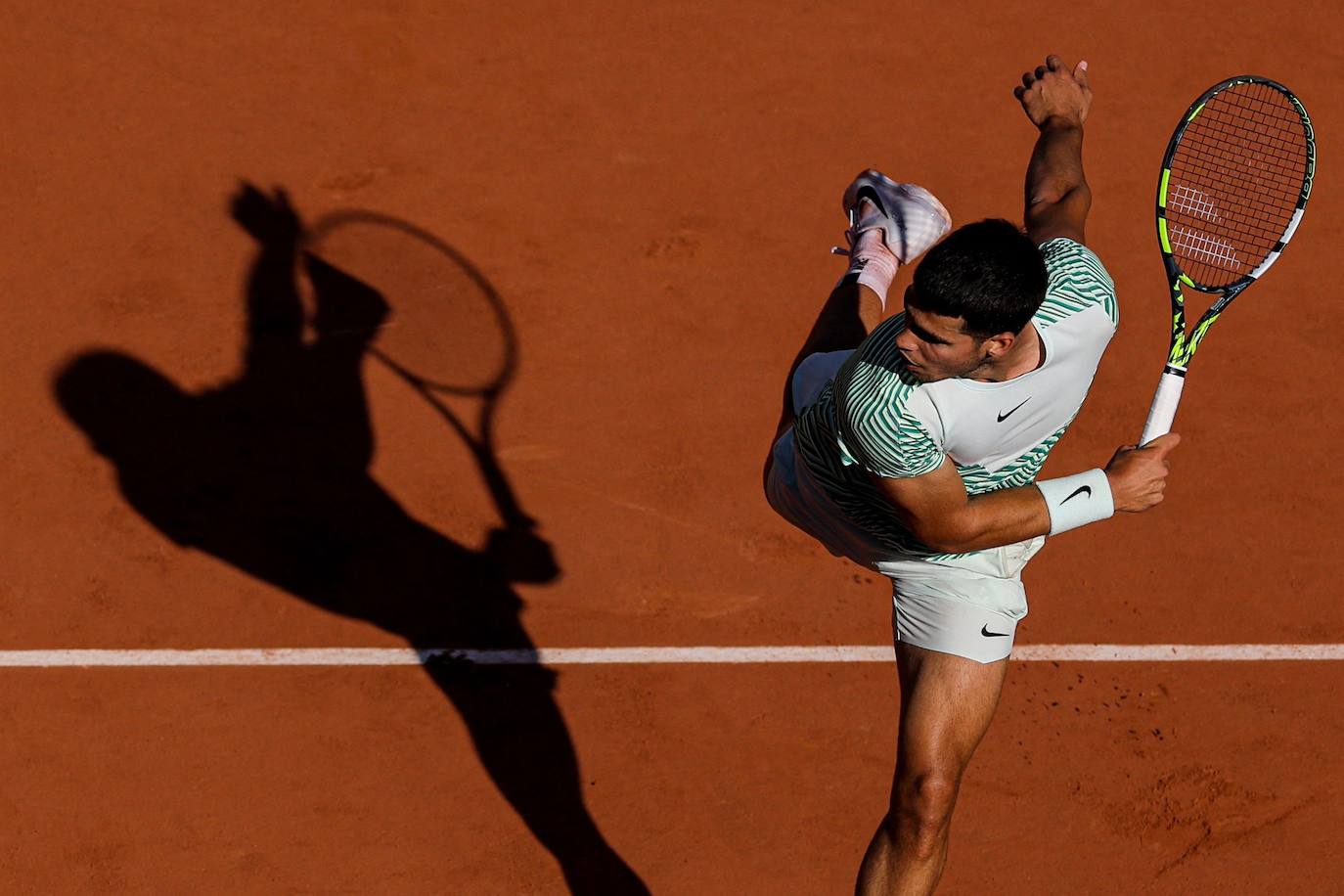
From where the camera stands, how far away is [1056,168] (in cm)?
562

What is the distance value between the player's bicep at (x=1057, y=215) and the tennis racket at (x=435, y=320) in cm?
296

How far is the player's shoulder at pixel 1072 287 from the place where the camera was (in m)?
4.81

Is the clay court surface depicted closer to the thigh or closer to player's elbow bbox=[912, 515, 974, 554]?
the thigh

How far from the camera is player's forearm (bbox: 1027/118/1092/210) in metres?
5.57

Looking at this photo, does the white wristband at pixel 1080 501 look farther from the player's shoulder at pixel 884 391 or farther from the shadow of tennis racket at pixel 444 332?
the shadow of tennis racket at pixel 444 332

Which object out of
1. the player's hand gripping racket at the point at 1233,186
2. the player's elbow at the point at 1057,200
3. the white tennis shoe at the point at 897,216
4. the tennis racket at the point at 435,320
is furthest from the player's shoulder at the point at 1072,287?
the tennis racket at the point at 435,320

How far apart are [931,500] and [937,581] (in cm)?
75

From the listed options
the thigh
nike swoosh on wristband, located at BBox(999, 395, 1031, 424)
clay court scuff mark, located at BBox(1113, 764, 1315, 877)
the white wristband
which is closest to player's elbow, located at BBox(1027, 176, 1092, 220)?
nike swoosh on wristband, located at BBox(999, 395, 1031, 424)

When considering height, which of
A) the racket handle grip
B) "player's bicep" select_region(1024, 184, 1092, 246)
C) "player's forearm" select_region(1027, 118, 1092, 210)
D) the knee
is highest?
"player's forearm" select_region(1027, 118, 1092, 210)

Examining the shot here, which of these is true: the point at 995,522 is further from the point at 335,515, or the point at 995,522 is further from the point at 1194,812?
the point at 335,515

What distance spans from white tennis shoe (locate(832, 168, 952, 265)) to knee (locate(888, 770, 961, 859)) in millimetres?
2157

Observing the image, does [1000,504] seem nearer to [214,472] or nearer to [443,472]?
[443,472]

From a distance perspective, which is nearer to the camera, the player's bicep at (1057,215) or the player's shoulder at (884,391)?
the player's shoulder at (884,391)

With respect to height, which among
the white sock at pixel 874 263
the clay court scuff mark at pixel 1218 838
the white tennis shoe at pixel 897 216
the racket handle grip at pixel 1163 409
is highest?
the white tennis shoe at pixel 897 216
